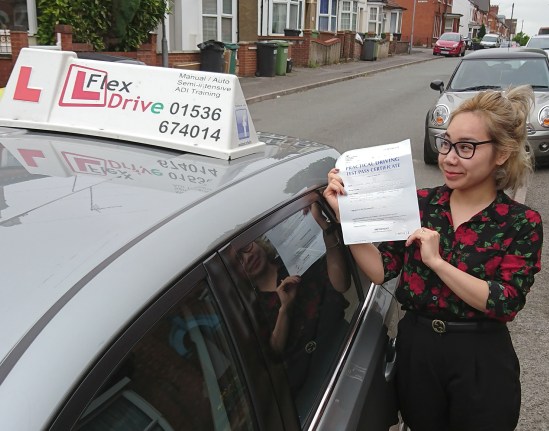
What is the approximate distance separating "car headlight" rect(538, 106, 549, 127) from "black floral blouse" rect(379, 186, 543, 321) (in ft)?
21.4

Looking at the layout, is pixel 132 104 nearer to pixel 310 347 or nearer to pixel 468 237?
pixel 310 347

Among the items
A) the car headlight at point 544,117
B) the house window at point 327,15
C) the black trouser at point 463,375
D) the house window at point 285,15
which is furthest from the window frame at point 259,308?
the house window at point 327,15

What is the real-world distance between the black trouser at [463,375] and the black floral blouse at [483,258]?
9cm

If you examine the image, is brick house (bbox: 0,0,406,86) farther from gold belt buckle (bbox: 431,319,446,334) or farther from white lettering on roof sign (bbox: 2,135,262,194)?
gold belt buckle (bbox: 431,319,446,334)

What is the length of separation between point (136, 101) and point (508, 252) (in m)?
1.36

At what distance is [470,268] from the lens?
184 cm

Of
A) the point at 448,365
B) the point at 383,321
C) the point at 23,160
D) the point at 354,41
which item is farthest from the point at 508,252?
the point at 354,41

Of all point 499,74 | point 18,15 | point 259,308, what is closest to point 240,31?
point 18,15

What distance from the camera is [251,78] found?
1944cm

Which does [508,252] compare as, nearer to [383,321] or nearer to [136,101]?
[383,321]

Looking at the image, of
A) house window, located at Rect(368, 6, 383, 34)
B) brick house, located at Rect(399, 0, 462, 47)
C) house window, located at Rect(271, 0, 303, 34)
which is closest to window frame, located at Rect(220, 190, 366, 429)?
house window, located at Rect(271, 0, 303, 34)

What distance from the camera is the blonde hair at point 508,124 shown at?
1843 mm

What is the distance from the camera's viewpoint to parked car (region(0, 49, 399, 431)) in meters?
0.96

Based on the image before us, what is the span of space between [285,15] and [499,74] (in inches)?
686
